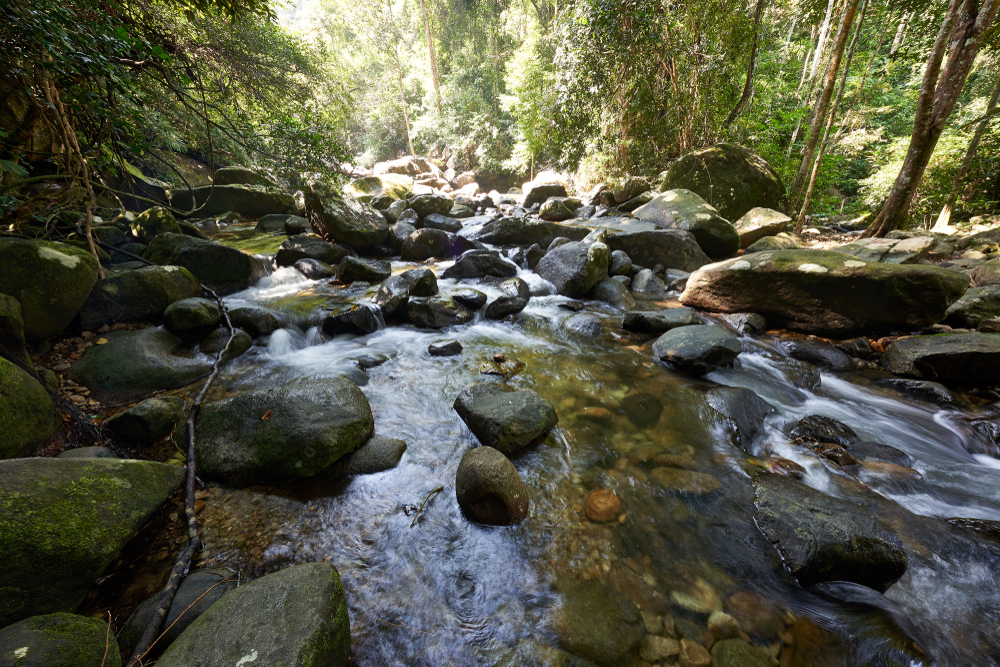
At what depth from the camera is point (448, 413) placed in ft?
11.8

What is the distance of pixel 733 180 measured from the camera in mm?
9539

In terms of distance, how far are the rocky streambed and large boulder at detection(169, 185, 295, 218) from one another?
8962mm

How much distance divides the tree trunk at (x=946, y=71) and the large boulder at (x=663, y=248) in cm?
378

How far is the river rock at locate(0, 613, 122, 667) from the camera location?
125 cm

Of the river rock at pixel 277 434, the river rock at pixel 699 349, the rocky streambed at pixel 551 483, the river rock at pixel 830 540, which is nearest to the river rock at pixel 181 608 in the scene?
the rocky streambed at pixel 551 483

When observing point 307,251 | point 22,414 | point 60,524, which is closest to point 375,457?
point 60,524

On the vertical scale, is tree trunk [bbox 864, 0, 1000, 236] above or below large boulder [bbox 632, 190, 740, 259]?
above

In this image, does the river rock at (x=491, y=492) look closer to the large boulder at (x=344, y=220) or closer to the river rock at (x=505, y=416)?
the river rock at (x=505, y=416)

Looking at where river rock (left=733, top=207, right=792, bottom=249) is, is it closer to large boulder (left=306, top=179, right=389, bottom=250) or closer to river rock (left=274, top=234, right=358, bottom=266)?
large boulder (left=306, top=179, right=389, bottom=250)

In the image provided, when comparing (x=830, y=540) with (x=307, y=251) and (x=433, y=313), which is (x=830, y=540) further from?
(x=307, y=251)

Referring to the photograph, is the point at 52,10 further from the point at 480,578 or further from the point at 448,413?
the point at 480,578

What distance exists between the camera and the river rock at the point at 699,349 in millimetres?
4145

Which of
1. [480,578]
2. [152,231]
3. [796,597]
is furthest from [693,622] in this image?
[152,231]

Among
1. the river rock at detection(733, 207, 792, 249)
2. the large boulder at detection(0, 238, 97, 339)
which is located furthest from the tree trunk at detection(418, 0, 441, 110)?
the large boulder at detection(0, 238, 97, 339)
